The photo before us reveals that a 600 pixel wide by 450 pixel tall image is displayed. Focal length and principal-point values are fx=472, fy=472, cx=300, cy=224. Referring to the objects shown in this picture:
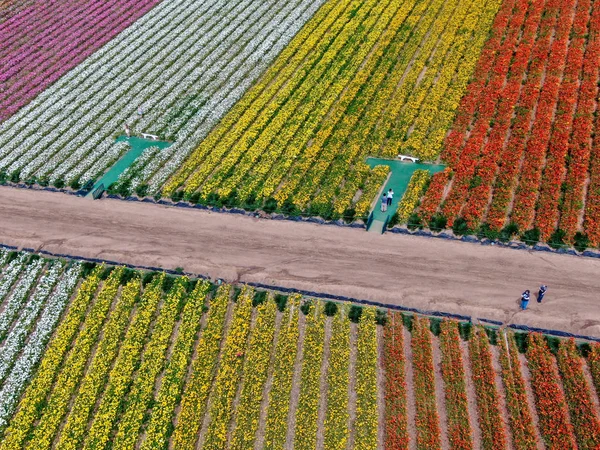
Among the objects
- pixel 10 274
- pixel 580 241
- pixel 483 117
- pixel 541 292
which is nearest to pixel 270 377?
pixel 541 292

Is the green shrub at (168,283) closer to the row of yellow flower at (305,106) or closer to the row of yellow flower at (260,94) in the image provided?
the row of yellow flower at (305,106)

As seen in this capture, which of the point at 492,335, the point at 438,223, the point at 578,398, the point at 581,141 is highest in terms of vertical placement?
the point at 581,141

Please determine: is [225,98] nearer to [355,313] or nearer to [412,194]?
[412,194]

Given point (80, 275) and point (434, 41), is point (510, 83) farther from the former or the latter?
point (80, 275)

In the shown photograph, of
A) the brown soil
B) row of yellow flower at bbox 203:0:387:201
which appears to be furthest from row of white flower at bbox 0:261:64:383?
the brown soil

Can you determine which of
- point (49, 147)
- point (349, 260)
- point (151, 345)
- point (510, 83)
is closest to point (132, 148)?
point (49, 147)

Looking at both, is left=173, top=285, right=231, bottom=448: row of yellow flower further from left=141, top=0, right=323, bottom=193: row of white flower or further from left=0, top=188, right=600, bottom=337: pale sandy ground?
left=141, top=0, right=323, bottom=193: row of white flower

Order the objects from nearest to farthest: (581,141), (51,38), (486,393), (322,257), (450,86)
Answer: (486,393)
(322,257)
(581,141)
(450,86)
(51,38)
